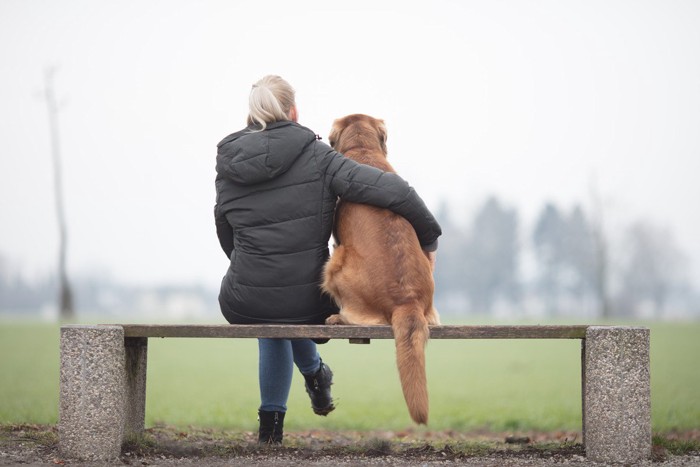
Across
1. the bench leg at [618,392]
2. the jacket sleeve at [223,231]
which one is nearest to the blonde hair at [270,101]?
the jacket sleeve at [223,231]

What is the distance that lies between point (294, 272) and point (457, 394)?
22.8 feet

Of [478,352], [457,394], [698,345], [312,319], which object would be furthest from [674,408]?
[698,345]

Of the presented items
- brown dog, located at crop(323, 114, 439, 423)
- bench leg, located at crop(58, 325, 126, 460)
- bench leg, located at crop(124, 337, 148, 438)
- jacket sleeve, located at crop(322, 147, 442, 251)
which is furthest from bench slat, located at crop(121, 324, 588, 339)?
jacket sleeve, located at crop(322, 147, 442, 251)

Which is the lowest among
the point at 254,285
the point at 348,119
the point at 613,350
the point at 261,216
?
the point at 613,350

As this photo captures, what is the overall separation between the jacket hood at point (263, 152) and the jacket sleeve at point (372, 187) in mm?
176

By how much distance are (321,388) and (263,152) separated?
157cm

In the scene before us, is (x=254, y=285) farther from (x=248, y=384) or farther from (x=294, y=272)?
(x=248, y=384)

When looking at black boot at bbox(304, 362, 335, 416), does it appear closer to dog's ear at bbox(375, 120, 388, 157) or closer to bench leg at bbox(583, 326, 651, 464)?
dog's ear at bbox(375, 120, 388, 157)

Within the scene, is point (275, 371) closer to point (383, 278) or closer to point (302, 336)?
point (302, 336)

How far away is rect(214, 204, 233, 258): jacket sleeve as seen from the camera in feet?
15.6

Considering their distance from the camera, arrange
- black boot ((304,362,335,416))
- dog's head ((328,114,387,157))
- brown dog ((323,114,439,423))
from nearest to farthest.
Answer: brown dog ((323,114,439,423)) → dog's head ((328,114,387,157)) → black boot ((304,362,335,416))

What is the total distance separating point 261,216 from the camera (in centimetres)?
451

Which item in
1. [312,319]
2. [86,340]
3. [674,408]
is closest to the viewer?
[86,340]

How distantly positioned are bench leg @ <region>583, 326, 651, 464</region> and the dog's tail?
3.06ft
